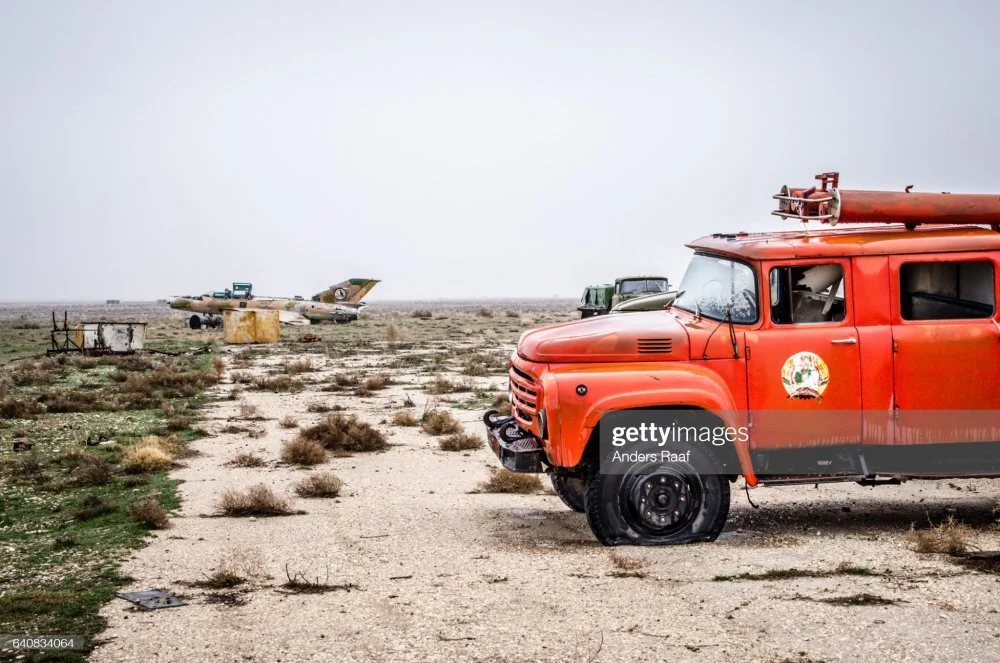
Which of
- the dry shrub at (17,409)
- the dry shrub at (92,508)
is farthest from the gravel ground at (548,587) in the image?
the dry shrub at (17,409)

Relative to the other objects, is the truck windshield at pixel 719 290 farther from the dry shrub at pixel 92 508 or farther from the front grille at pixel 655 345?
the dry shrub at pixel 92 508

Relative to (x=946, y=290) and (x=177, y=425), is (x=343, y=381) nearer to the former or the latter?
(x=177, y=425)

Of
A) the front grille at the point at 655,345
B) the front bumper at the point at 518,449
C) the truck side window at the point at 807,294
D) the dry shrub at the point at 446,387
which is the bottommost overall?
the dry shrub at the point at 446,387

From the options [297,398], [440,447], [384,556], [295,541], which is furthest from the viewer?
[297,398]

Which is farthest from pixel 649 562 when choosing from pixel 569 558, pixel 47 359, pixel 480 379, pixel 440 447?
pixel 47 359

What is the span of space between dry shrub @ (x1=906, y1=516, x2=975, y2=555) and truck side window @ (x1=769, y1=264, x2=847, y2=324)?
2.03 m

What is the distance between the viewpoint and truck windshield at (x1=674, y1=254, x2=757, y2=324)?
7988mm

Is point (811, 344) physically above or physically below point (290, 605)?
above

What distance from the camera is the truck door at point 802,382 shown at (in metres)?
7.80

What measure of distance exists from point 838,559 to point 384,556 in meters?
3.84

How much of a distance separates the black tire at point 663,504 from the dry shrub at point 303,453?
21.3 ft

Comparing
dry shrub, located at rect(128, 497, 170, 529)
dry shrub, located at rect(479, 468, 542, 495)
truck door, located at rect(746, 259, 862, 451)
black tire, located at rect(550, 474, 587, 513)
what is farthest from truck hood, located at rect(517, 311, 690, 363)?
dry shrub, located at rect(128, 497, 170, 529)

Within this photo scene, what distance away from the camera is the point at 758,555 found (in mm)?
7645

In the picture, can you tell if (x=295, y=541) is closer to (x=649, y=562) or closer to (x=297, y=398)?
(x=649, y=562)
